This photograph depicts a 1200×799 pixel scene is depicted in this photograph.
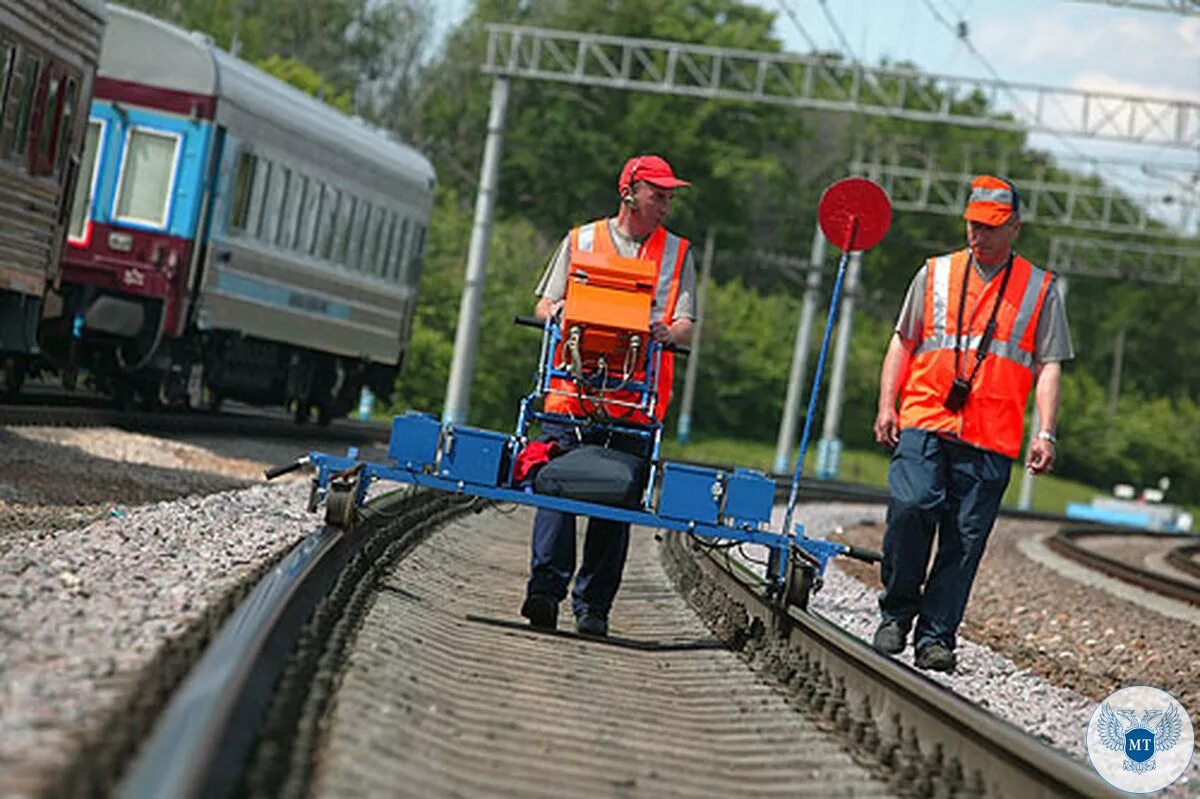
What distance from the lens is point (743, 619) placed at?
1009cm

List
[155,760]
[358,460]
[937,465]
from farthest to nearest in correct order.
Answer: [358,460] → [937,465] → [155,760]

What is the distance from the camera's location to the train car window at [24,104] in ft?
52.9

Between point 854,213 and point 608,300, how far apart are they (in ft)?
6.08

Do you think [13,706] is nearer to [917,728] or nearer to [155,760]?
→ [155,760]

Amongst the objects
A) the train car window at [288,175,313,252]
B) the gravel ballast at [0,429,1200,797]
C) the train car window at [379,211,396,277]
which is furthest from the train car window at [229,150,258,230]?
the train car window at [379,211,396,277]

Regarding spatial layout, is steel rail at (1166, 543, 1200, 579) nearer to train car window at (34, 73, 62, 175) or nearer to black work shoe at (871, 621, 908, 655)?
train car window at (34, 73, 62, 175)

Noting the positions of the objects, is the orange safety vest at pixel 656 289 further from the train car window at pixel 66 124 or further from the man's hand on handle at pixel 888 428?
the train car window at pixel 66 124

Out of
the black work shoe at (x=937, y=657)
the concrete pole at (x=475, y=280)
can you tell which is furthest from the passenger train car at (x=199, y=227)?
the black work shoe at (x=937, y=657)

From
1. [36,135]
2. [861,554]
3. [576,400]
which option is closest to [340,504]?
[576,400]

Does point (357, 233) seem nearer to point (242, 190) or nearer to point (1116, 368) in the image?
point (242, 190)

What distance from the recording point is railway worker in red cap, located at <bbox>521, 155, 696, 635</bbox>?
9.26 metres

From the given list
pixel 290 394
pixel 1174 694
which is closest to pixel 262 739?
pixel 1174 694

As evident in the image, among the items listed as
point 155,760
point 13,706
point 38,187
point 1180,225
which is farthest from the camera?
point 1180,225

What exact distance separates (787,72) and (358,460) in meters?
83.1
